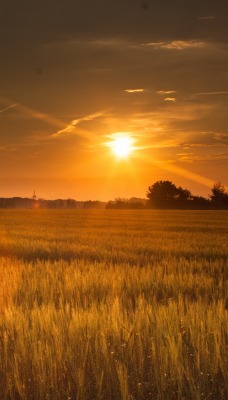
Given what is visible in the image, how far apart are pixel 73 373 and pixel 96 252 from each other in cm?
876

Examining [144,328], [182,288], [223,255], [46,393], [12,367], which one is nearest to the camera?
[46,393]

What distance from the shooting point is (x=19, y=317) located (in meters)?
4.64

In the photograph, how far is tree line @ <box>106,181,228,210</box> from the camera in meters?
64.4

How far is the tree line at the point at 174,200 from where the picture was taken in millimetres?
64375

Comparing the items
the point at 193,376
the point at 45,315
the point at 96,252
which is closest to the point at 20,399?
the point at 193,376

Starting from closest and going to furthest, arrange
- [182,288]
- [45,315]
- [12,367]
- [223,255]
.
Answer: [12,367] → [45,315] → [182,288] → [223,255]

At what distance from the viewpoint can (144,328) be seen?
4285mm

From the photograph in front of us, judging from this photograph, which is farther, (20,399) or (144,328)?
(144,328)

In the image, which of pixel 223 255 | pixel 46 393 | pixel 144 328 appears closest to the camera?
pixel 46 393

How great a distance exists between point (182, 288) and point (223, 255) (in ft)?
17.8

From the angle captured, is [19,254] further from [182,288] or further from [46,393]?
[46,393]

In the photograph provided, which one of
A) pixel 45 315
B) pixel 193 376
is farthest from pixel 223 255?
pixel 193 376

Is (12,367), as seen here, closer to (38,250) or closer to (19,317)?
(19,317)

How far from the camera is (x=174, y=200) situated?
225 feet
